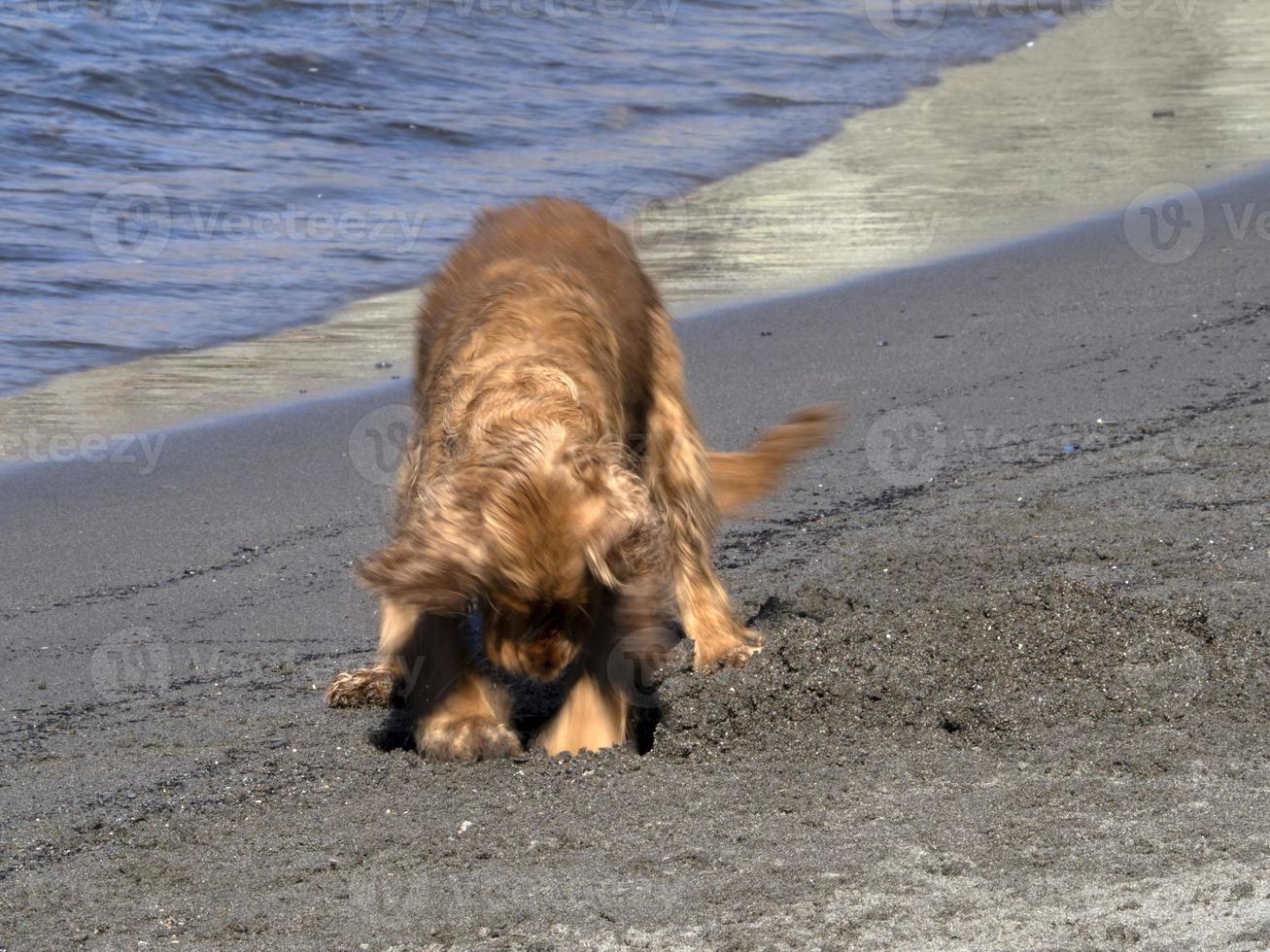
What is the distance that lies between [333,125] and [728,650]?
28.1 ft

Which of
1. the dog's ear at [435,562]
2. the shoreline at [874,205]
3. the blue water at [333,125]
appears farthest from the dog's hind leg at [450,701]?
the blue water at [333,125]

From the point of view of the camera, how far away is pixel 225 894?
317cm

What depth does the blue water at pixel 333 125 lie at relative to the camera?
8523mm

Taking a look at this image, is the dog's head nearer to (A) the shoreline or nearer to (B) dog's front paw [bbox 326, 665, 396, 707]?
(B) dog's front paw [bbox 326, 665, 396, 707]

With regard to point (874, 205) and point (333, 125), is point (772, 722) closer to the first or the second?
point (874, 205)

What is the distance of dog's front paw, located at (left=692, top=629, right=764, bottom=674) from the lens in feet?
14.5

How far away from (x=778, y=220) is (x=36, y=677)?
6.16 m

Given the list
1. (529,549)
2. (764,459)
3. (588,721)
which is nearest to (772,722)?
(588,721)

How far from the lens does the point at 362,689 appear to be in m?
4.22

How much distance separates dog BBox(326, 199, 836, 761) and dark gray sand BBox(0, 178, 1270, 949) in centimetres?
15

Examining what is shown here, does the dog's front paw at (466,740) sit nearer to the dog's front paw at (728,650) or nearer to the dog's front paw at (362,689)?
the dog's front paw at (362,689)

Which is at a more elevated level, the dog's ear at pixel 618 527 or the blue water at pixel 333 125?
the dog's ear at pixel 618 527

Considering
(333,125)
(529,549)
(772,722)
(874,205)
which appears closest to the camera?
(529,549)

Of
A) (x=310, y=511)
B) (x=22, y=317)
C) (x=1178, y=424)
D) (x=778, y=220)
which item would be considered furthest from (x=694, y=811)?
(x=778, y=220)
